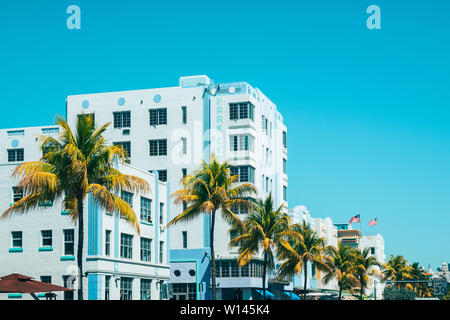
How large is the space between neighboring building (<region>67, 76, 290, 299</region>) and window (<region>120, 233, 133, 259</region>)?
18.8 meters

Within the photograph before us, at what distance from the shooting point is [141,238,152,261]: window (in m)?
57.5

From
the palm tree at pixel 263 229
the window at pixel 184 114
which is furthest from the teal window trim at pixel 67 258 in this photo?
the window at pixel 184 114

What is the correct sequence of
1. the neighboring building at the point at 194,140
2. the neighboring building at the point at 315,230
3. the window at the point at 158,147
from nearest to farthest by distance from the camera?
the neighboring building at the point at 194,140
the window at the point at 158,147
the neighboring building at the point at 315,230

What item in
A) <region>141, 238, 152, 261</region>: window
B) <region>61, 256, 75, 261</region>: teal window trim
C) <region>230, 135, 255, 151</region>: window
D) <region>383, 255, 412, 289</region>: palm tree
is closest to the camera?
<region>61, 256, 75, 261</region>: teal window trim

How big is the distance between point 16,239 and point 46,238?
2.47 metres

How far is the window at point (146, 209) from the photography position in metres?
57.6

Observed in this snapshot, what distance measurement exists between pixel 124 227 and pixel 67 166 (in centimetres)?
1958

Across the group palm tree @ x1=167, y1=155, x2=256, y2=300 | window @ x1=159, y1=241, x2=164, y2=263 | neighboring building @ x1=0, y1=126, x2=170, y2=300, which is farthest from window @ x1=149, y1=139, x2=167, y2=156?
palm tree @ x1=167, y1=155, x2=256, y2=300

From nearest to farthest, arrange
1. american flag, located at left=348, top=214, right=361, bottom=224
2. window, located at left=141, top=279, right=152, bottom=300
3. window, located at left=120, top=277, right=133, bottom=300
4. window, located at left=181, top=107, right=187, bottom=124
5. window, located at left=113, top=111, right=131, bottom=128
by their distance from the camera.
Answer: window, located at left=120, top=277, right=133, bottom=300 < window, located at left=141, top=279, right=152, bottom=300 < window, located at left=181, top=107, right=187, bottom=124 < window, located at left=113, top=111, right=131, bottom=128 < american flag, located at left=348, top=214, right=361, bottom=224

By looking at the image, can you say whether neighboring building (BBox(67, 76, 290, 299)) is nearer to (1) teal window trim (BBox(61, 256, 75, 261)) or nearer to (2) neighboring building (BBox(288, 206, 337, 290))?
(2) neighboring building (BBox(288, 206, 337, 290))

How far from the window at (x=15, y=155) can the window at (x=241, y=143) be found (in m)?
25.4

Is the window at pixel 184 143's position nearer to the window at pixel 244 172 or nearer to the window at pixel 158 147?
the window at pixel 158 147
